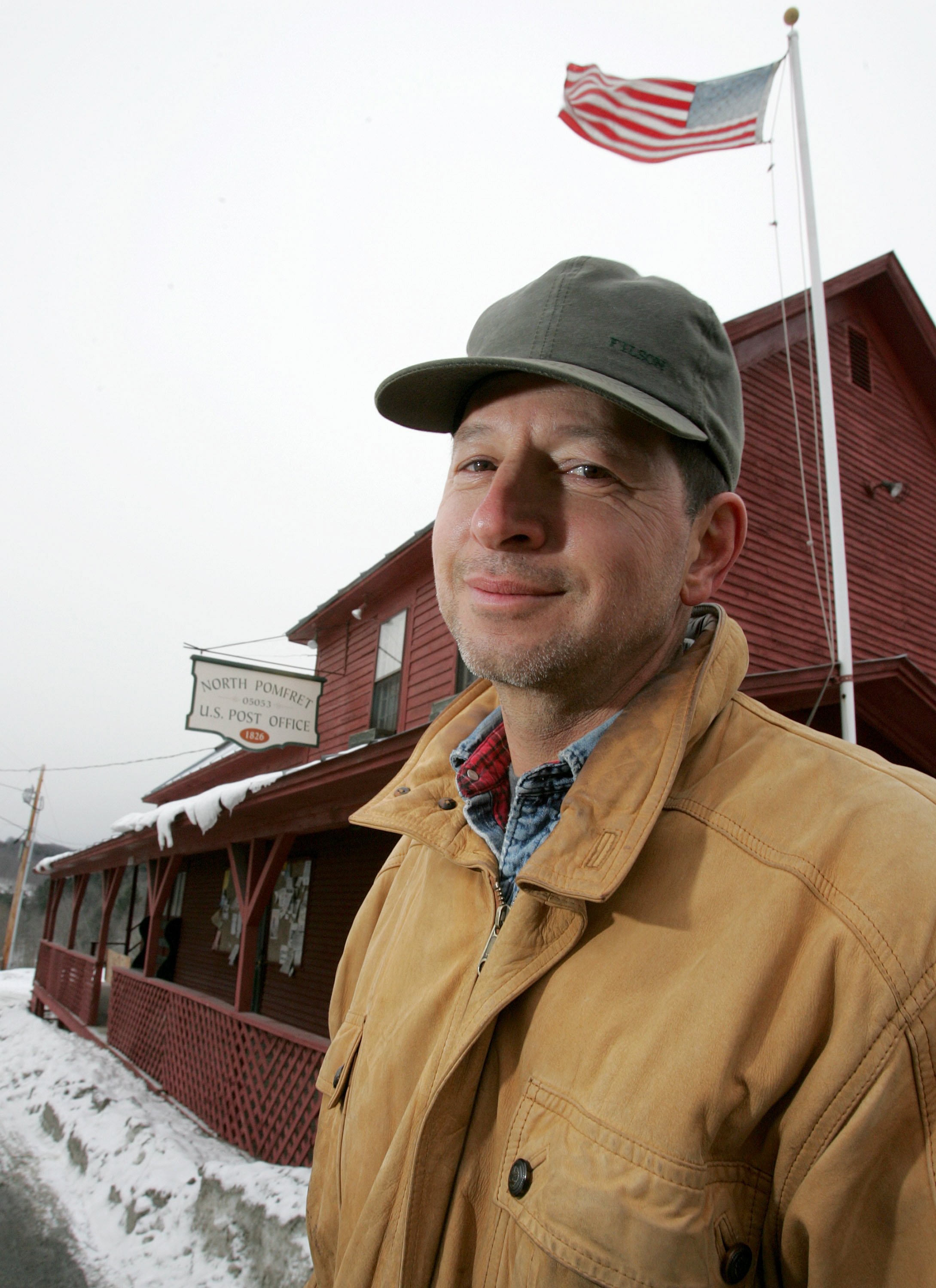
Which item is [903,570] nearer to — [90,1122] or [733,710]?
[733,710]

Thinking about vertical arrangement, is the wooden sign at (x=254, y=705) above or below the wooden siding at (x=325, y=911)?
above

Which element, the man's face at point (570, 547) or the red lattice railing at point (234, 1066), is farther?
the red lattice railing at point (234, 1066)

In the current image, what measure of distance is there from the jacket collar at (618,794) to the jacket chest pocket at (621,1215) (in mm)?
322

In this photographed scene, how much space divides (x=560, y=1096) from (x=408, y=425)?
1.38 metres

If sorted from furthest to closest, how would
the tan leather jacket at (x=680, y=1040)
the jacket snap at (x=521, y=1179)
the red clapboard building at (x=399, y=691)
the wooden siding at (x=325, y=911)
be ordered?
the wooden siding at (x=325, y=911) → the red clapboard building at (x=399, y=691) → the jacket snap at (x=521, y=1179) → the tan leather jacket at (x=680, y=1040)

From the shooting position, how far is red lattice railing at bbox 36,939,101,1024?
47.5 ft

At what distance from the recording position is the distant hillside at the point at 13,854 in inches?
2392

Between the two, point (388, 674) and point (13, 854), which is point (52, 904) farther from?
point (13, 854)

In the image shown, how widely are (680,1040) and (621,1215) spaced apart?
0.76ft

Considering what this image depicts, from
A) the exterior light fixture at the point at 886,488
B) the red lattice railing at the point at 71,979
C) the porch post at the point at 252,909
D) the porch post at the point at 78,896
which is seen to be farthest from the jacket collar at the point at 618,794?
the porch post at the point at 78,896

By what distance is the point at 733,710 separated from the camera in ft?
4.71

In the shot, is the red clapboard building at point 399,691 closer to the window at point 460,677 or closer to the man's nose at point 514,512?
the window at point 460,677

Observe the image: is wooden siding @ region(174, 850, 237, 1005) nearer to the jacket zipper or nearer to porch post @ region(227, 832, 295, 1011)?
porch post @ region(227, 832, 295, 1011)

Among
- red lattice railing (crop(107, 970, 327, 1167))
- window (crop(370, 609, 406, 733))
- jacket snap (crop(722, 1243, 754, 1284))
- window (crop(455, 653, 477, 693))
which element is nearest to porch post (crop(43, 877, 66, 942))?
red lattice railing (crop(107, 970, 327, 1167))
